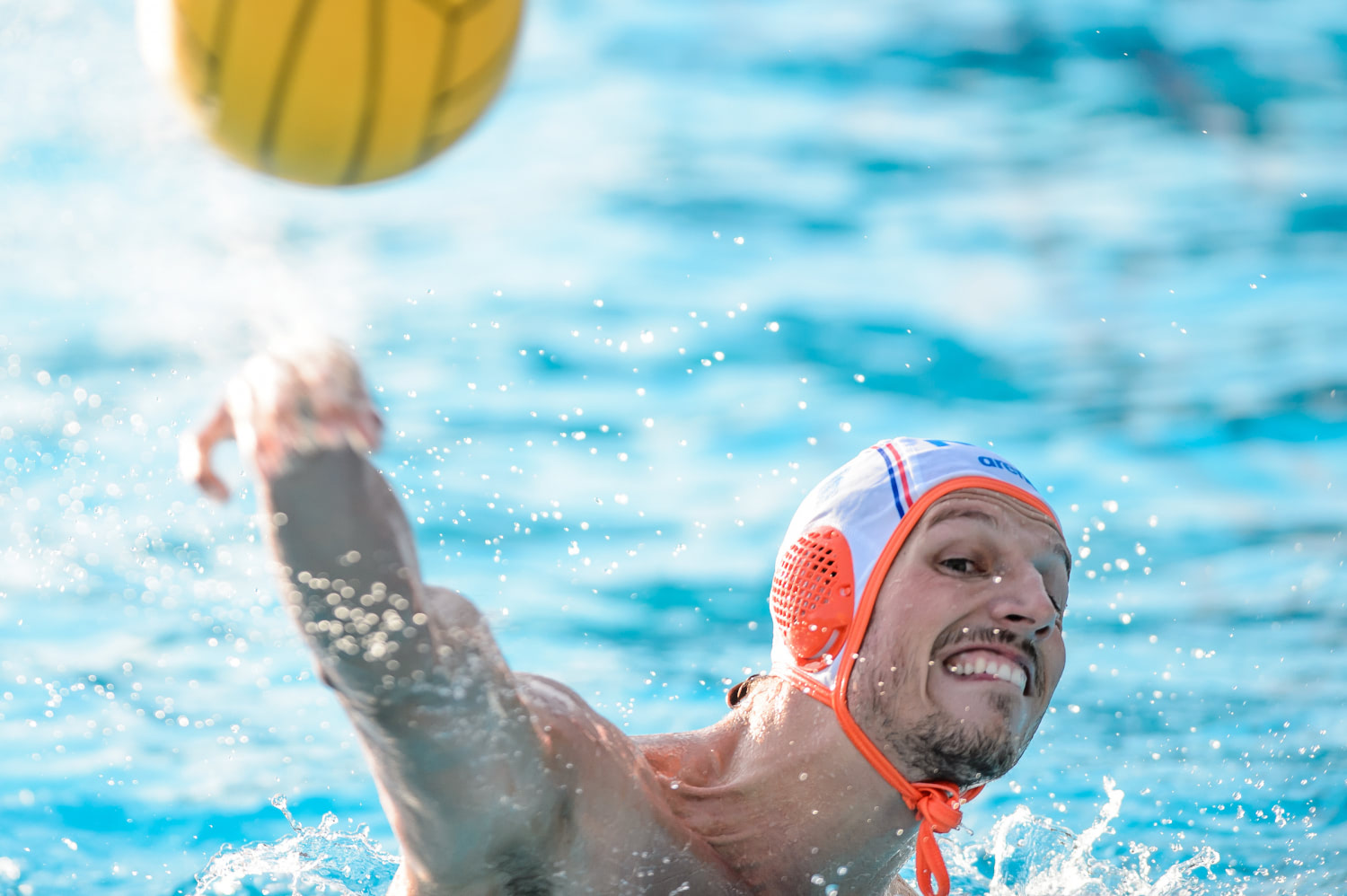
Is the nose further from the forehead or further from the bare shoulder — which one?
the bare shoulder

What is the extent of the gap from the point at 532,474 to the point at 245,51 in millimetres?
4675

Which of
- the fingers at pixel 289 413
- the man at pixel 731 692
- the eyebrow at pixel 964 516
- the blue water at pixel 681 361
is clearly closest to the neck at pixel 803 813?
the man at pixel 731 692

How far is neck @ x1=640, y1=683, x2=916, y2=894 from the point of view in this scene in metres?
4.05

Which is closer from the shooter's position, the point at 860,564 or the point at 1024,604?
the point at 1024,604

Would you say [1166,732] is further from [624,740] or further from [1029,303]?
[624,740]

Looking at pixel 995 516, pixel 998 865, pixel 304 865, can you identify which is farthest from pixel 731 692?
pixel 998 865

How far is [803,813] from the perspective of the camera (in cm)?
406

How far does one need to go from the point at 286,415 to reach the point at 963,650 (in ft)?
8.72

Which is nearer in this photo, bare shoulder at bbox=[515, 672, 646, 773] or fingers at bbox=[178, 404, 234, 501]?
fingers at bbox=[178, 404, 234, 501]

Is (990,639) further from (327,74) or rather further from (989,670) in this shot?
(327,74)

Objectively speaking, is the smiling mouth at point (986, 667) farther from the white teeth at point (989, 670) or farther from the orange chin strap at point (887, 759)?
the orange chin strap at point (887, 759)

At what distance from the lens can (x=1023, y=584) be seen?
4234 millimetres

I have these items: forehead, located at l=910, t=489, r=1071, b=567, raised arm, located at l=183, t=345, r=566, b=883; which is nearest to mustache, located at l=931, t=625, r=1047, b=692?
forehead, located at l=910, t=489, r=1071, b=567

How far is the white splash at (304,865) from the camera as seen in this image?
268 inches
